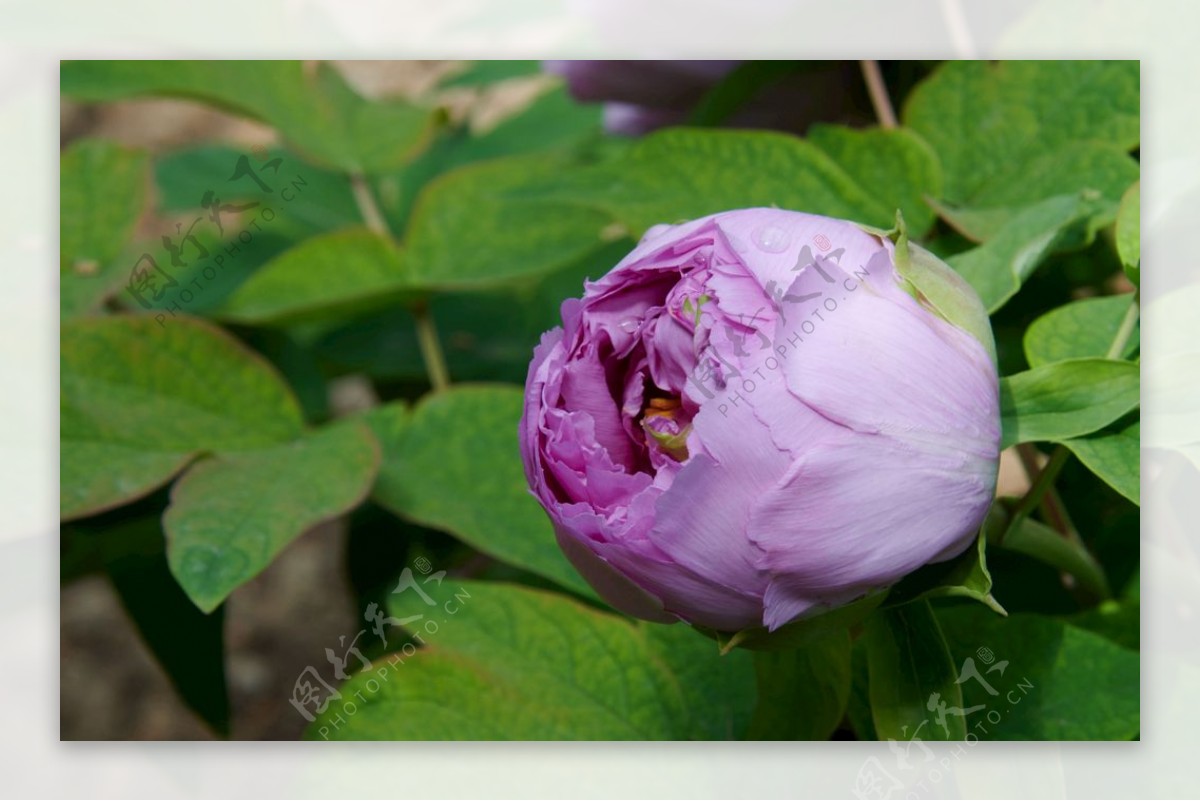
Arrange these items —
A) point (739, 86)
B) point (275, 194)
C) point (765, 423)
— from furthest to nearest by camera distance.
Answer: point (275, 194) → point (739, 86) → point (765, 423)

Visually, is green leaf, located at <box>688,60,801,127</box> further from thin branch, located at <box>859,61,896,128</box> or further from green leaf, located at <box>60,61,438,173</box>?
green leaf, located at <box>60,61,438,173</box>

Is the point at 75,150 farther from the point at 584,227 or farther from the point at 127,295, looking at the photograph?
the point at 584,227

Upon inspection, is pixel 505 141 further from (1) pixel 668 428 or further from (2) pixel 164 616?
(1) pixel 668 428

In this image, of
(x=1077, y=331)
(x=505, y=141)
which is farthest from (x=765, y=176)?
(x=505, y=141)

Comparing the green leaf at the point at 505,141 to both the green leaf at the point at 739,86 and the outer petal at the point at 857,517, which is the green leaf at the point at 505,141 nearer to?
the green leaf at the point at 739,86

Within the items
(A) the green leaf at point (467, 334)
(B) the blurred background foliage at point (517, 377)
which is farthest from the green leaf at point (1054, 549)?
(A) the green leaf at point (467, 334)

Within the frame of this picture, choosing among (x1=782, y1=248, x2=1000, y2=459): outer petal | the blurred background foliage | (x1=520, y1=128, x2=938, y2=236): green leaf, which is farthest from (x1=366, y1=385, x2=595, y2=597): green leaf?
(x1=782, y1=248, x2=1000, y2=459): outer petal

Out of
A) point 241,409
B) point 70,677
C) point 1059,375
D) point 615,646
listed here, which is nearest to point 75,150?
point 241,409
